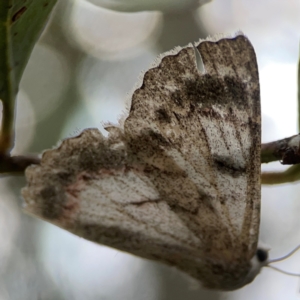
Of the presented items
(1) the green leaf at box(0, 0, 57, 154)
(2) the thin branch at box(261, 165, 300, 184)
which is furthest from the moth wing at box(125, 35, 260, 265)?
(1) the green leaf at box(0, 0, 57, 154)

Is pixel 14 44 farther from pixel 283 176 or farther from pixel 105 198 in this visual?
pixel 283 176

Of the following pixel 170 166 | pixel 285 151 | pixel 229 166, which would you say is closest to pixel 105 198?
pixel 170 166

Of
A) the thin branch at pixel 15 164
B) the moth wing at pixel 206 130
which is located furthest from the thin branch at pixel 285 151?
the thin branch at pixel 15 164

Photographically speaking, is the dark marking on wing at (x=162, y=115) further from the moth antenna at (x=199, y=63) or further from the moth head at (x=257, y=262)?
the moth head at (x=257, y=262)

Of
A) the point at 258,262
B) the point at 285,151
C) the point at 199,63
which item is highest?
the point at 199,63

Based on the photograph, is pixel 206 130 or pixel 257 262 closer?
pixel 206 130

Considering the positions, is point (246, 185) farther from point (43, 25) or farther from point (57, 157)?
point (43, 25)

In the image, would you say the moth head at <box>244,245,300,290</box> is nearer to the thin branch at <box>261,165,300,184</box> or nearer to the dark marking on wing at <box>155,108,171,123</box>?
the thin branch at <box>261,165,300,184</box>
